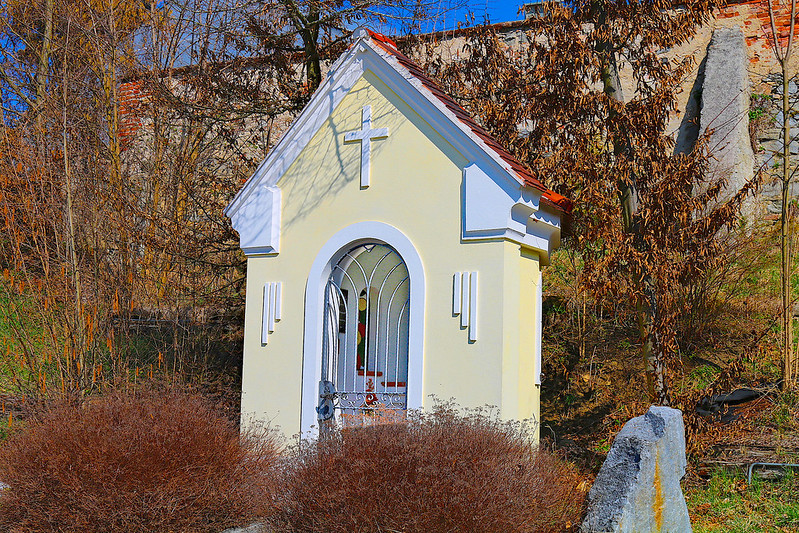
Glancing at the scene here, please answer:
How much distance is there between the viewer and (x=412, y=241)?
6.79 m

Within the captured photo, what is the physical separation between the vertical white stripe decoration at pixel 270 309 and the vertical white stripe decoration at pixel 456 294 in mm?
1793

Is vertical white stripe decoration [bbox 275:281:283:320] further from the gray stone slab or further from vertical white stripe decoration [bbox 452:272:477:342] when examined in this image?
the gray stone slab

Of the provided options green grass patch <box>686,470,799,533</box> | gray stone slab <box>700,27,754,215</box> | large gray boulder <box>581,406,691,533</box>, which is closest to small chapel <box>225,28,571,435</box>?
large gray boulder <box>581,406,691,533</box>

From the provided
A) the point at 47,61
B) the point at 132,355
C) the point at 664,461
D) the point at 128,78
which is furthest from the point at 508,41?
the point at 664,461

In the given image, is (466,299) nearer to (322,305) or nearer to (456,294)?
(456,294)

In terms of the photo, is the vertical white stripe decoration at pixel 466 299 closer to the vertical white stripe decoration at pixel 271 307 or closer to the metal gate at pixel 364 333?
the metal gate at pixel 364 333

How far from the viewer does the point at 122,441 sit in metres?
5.38

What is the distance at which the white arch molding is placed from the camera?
658 centimetres

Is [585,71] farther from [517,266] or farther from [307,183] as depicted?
[307,183]

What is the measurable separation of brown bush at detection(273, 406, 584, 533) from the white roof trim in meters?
2.36

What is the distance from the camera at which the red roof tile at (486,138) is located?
21.1ft

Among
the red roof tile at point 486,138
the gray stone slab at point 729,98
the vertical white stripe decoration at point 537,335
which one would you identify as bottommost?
the vertical white stripe decoration at point 537,335

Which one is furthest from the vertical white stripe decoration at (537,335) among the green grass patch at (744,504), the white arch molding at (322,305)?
the green grass patch at (744,504)

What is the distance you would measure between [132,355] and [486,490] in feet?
24.1
